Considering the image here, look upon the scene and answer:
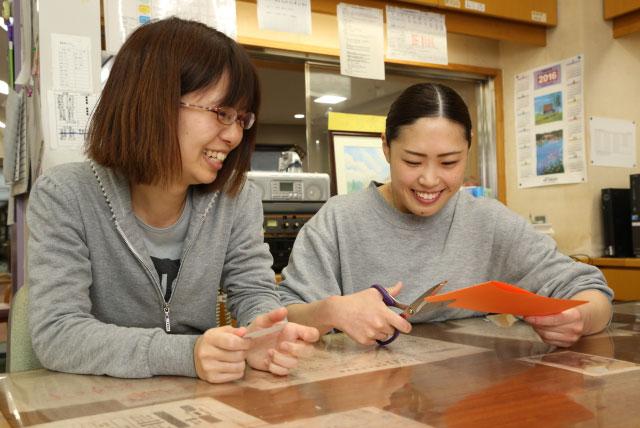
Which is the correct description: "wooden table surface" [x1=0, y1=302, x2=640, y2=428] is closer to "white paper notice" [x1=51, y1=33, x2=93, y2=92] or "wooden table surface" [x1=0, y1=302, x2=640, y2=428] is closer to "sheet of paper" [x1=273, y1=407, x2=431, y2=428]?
"sheet of paper" [x1=273, y1=407, x2=431, y2=428]

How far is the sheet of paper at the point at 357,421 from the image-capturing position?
1.97 feet

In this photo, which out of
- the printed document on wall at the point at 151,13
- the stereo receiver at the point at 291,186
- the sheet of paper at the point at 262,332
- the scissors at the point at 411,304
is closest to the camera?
the sheet of paper at the point at 262,332

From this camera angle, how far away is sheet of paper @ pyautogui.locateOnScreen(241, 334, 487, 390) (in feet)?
2.70

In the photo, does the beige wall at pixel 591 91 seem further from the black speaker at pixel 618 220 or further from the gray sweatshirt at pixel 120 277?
the gray sweatshirt at pixel 120 277

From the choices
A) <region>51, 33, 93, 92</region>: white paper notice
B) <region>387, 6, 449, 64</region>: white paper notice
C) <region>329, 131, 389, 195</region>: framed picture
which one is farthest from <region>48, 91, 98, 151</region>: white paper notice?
<region>387, 6, 449, 64</region>: white paper notice

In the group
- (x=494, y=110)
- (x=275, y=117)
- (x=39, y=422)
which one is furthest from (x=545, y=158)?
(x=275, y=117)

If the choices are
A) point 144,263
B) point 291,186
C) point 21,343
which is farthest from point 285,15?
point 21,343

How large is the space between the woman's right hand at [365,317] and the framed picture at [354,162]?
1.51 metres

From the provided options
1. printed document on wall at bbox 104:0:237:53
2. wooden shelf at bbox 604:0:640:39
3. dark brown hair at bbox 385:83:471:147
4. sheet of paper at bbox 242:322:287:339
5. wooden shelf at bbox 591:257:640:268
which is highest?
wooden shelf at bbox 604:0:640:39

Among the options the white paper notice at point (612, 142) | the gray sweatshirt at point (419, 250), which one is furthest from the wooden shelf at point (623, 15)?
the gray sweatshirt at point (419, 250)

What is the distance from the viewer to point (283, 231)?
2242 millimetres

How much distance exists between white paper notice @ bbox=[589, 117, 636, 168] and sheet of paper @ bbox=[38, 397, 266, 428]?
2.68 meters

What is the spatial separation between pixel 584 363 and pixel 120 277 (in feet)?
2.63

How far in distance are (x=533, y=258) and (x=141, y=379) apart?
3.24 ft
